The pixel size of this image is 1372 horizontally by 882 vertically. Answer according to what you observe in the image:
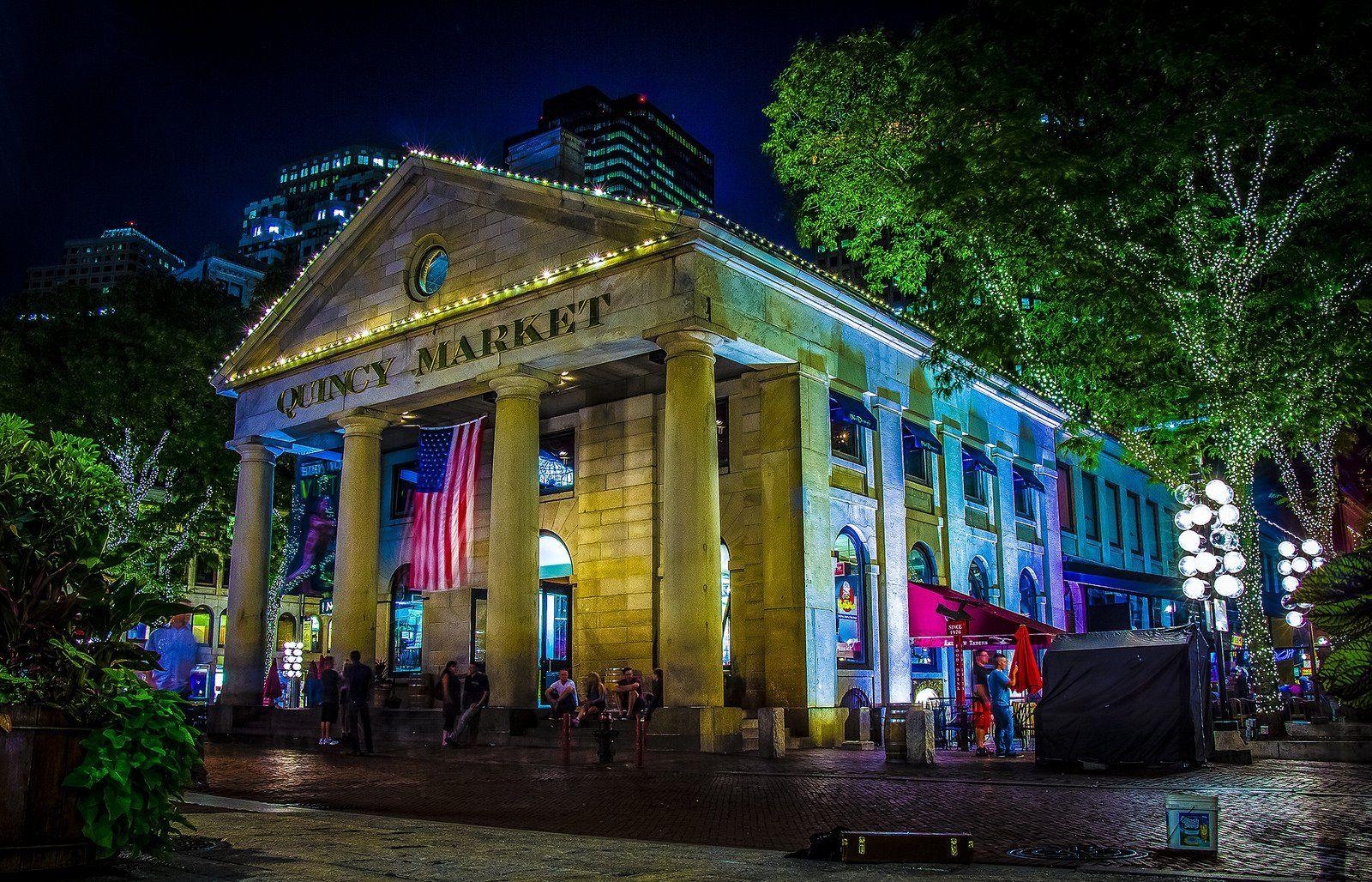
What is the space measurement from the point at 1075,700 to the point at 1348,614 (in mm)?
15085

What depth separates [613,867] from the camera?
22.9 ft

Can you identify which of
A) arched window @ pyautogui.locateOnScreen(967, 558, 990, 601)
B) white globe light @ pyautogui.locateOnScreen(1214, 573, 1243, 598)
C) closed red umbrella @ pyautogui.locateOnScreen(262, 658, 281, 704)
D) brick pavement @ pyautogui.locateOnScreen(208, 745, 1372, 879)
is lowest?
brick pavement @ pyautogui.locateOnScreen(208, 745, 1372, 879)

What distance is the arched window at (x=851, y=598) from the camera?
23.9 m

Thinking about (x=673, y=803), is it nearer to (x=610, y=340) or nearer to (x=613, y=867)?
(x=613, y=867)

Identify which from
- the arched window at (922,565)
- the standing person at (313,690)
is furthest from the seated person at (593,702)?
the arched window at (922,565)

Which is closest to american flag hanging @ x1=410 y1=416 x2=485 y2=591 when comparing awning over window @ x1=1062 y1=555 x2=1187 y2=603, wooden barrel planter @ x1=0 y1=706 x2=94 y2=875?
wooden barrel planter @ x1=0 y1=706 x2=94 y2=875

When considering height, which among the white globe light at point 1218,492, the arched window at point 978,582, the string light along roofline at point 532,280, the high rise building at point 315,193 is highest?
the high rise building at point 315,193

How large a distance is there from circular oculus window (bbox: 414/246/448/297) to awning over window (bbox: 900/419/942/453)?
1166 centimetres

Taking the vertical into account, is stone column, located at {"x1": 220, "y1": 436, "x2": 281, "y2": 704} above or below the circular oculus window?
below

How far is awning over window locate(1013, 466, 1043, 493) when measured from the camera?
33.0 metres

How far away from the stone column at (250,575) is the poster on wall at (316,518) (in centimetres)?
101

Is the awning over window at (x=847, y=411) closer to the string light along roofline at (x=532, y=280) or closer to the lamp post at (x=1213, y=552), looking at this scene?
the string light along roofline at (x=532, y=280)

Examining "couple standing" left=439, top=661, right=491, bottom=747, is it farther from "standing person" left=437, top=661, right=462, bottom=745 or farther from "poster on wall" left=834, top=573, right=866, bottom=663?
"poster on wall" left=834, top=573, right=866, bottom=663

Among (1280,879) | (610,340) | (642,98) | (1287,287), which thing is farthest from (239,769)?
(642,98)
